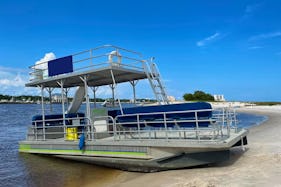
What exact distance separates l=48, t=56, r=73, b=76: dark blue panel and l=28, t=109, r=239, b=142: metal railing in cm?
181

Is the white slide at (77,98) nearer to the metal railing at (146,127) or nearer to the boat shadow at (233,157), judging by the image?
the metal railing at (146,127)

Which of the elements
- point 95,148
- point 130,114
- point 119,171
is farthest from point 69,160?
point 130,114

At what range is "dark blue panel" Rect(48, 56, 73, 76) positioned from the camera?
9.87m

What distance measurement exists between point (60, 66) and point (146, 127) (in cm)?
393

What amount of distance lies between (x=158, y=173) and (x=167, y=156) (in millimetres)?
565

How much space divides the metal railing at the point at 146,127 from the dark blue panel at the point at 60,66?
1805mm

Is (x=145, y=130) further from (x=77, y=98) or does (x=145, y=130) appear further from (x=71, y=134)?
(x=77, y=98)

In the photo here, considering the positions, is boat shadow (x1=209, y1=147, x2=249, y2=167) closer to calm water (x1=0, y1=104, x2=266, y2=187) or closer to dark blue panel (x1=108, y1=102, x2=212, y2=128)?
dark blue panel (x1=108, y1=102, x2=212, y2=128)

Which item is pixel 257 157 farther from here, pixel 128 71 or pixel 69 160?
pixel 69 160

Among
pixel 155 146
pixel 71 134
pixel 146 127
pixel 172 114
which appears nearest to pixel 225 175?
pixel 155 146

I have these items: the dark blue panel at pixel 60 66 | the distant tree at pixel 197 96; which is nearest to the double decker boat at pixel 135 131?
the dark blue panel at pixel 60 66

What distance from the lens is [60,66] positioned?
10086mm

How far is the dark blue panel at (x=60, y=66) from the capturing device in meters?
9.87

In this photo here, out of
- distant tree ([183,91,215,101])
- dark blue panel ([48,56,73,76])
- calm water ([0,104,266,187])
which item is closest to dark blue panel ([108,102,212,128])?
calm water ([0,104,266,187])
